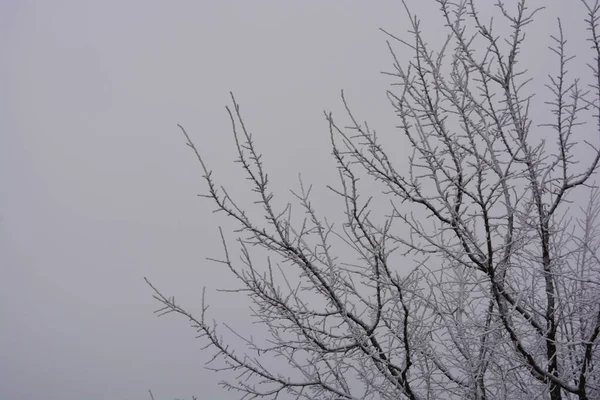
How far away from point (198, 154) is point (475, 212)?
1.76m

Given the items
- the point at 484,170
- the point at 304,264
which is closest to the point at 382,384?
the point at 304,264

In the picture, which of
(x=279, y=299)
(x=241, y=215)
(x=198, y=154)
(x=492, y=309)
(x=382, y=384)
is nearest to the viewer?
(x=198, y=154)

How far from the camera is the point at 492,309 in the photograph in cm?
392

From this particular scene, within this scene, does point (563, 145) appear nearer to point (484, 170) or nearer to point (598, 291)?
point (484, 170)

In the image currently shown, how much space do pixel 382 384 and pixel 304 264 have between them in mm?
1347

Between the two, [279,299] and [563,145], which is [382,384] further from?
[563,145]

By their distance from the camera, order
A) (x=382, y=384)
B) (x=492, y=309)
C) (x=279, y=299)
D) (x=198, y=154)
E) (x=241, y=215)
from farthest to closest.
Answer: (x=492, y=309) < (x=382, y=384) < (x=279, y=299) < (x=241, y=215) < (x=198, y=154)

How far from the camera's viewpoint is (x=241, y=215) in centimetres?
291

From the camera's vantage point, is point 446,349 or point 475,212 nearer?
point 475,212

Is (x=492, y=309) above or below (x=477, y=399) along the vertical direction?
above

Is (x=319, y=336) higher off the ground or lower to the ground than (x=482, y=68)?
lower

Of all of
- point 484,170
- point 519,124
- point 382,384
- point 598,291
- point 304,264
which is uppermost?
point 519,124

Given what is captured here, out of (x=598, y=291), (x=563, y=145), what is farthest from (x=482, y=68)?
(x=598, y=291)

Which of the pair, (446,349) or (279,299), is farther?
(446,349)
